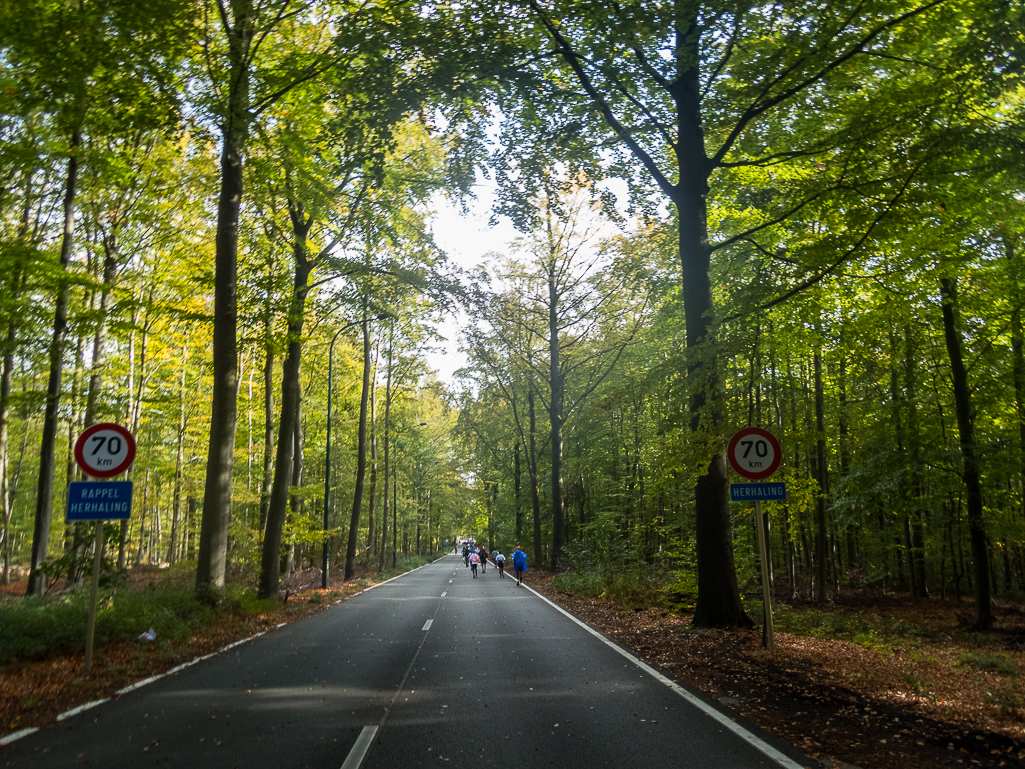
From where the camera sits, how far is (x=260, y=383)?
34.9m

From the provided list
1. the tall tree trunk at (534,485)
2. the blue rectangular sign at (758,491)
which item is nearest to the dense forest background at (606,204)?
the blue rectangular sign at (758,491)

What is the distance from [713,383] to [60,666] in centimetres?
974

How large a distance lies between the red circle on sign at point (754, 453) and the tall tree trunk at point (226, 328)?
389 inches

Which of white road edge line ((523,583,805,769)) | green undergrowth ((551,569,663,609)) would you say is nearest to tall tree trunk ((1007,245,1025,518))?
green undergrowth ((551,569,663,609))

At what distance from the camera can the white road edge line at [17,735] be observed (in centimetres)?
493

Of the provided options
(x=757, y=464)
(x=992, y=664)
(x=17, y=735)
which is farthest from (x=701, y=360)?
(x=17, y=735)

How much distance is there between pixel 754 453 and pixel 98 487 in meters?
8.71

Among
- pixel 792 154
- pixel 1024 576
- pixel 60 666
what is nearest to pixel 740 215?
pixel 792 154

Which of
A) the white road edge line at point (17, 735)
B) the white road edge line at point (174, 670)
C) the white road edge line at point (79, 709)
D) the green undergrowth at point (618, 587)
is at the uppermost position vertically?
the white road edge line at point (17, 735)

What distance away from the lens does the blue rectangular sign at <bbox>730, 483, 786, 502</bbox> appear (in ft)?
26.0

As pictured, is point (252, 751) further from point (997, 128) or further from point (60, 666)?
point (997, 128)

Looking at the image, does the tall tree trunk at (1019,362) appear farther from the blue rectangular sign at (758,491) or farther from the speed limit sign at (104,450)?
the speed limit sign at (104,450)

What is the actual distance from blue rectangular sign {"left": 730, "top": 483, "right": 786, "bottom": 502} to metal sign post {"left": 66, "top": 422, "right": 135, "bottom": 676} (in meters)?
7.90

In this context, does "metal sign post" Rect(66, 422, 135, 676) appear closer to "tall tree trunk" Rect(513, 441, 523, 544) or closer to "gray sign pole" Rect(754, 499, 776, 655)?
"gray sign pole" Rect(754, 499, 776, 655)
